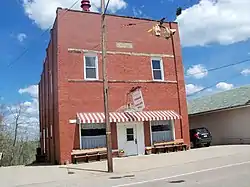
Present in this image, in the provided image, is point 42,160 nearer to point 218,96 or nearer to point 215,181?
point 218,96

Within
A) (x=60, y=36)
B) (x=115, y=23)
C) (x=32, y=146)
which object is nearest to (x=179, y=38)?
(x=115, y=23)

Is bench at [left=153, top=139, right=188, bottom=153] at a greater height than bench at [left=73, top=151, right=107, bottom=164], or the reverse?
bench at [left=153, top=139, right=188, bottom=153]

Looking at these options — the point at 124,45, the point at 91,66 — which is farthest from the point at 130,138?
the point at 124,45

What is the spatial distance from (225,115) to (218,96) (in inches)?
221

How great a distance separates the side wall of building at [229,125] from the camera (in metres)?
26.7

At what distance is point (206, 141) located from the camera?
26.6 metres

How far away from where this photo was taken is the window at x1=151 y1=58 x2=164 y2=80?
24.4m

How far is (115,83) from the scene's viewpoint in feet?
74.3

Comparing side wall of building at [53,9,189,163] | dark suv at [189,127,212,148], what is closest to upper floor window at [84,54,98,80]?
side wall of building at [53,9,189,163]

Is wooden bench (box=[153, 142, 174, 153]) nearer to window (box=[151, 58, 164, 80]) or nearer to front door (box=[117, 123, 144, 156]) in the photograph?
front door (box=[117, 123, 144, 156])

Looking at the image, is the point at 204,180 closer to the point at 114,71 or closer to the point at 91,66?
the point at 114,71

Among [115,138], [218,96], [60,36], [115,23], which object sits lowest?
[115,138]

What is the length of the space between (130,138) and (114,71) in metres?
4.61

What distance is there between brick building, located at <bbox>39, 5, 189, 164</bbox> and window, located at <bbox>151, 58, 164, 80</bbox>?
0.04m
